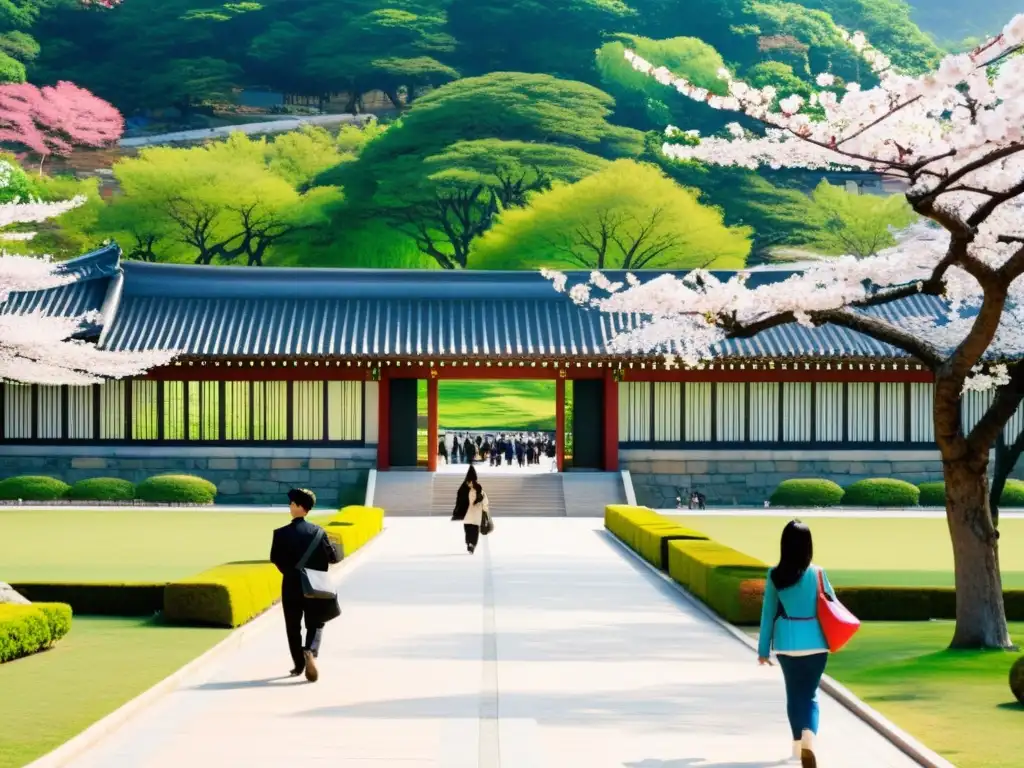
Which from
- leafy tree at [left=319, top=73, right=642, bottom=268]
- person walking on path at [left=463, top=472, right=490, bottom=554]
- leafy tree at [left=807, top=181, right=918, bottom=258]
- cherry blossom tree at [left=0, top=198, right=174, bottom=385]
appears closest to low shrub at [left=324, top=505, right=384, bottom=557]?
person walking on path at [left=463, top=472, right=490, bottom=554]

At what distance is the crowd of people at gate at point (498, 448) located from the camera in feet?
209

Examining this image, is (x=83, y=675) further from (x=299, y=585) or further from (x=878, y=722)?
(x=878, y=722)

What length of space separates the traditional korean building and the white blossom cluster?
1042 inches

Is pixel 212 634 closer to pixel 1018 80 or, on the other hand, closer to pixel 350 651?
pixel 350 651

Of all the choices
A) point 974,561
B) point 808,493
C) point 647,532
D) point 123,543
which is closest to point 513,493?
point 808,493

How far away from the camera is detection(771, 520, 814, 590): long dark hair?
10828 mm

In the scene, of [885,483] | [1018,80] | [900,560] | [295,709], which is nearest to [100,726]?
[295,709]

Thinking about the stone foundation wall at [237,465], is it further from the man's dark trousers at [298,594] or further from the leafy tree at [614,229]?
the leafy tree at [614,229]

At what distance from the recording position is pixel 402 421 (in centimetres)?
4828

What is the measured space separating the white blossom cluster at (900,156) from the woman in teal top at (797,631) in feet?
16.1

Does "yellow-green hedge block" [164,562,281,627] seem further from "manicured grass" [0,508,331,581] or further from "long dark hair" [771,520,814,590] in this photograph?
"long dark hair" [771,520,814,590]

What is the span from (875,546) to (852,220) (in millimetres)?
61088

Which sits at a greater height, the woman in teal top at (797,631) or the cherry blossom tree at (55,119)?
the cherry blossom tree at (55,119)

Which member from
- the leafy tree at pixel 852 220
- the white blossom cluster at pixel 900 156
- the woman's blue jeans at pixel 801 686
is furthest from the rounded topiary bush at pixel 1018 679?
the leafy tree at pixel 852 220
